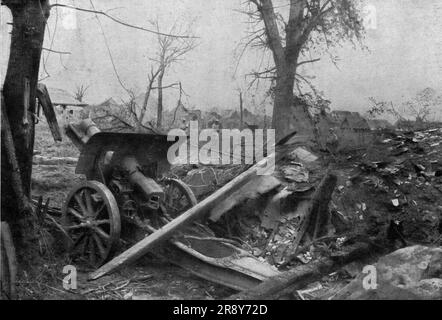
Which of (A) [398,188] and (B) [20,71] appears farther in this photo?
(A) [398,188]

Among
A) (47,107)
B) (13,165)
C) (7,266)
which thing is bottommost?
(7,266)

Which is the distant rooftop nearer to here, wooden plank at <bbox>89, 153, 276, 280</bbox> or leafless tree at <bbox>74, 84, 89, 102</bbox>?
leafless tree at <bbox>74, 84, 89, 102</bbox>

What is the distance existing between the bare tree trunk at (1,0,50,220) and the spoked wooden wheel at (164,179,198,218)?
199cm

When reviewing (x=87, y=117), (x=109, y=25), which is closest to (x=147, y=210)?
(x=87, y=117)

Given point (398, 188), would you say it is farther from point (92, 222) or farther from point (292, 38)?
point (92, 222)

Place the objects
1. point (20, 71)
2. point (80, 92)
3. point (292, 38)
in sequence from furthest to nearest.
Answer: point (292, 38), point (80, 92), point (20, 71)

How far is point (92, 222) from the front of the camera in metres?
5.46

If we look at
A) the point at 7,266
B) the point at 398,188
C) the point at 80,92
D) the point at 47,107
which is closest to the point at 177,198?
the point at 80,92

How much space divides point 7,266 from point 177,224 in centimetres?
177

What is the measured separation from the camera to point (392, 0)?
245 inches

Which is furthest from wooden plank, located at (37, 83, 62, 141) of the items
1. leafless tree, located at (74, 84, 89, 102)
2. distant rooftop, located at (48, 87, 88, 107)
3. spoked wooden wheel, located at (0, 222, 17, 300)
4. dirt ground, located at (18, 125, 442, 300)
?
spoked wooden wheel, located at (0, 222, 17, 300)

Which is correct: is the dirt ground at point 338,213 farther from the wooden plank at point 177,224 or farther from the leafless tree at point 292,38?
the leafless tree at point 292,38

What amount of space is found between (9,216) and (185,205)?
231 cm

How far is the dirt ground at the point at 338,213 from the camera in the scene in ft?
15.1
